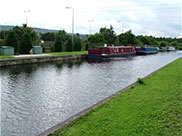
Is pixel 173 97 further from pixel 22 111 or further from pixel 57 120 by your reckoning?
pixel 22 111

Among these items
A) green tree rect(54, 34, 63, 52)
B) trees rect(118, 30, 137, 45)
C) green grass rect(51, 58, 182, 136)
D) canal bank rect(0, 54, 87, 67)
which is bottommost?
green grass rect(51, 58, 182, 136)

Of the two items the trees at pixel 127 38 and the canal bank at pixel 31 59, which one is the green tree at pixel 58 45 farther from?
the trees at pixel 127 38

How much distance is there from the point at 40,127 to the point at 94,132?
1.93 meters

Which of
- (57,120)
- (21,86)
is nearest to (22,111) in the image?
(57,120)

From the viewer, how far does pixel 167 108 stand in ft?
18.8

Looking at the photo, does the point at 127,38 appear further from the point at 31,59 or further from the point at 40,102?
the point at 40,102

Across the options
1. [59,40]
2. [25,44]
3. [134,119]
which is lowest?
[134,119]

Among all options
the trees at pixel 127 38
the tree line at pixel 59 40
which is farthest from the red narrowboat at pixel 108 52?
the trees at pixel 127 38

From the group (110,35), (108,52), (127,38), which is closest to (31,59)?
(108,52)

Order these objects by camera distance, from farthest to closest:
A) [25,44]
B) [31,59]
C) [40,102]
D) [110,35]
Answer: [110,35]
[25,44]
[31,59]
[40,102]

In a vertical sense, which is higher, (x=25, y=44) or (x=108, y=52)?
(x=25, y=44)

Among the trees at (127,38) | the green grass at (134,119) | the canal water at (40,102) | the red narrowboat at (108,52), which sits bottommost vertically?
the canal water at (40,102)

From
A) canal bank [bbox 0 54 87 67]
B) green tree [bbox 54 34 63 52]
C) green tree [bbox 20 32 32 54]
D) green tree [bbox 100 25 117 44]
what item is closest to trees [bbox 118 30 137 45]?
green tree [bbox 100 25 117 44]

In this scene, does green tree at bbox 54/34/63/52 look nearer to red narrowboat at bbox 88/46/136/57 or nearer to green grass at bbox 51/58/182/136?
red narrowboat at bbox 88/46/136/57
